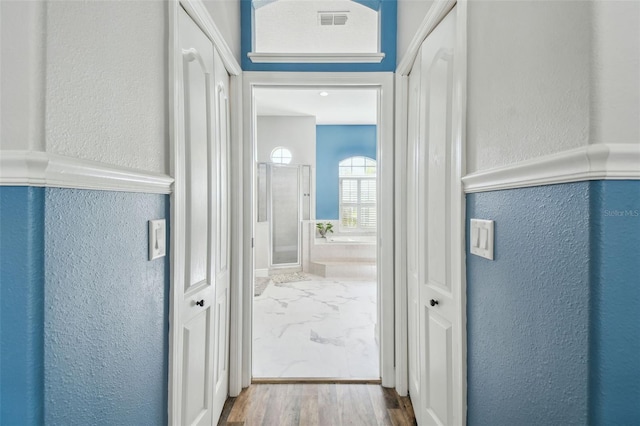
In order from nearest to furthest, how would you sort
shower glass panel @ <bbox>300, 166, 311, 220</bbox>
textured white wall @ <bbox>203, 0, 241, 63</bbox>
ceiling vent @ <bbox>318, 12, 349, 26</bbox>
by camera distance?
1. textured white wall @ <bbox>203, 0, 241, 63</bbox>
2. ceiling vent @ <bbox>318, 12, 349, 26</bbox>
3. shower glass panel @ <bbox>300, 166, 311, 220</bbox>

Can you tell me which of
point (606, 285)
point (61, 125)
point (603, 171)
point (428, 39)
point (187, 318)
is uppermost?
point (428, 39)

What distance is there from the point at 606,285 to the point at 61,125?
3.80 feet

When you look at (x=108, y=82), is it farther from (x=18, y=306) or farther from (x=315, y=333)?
(x=315, y=333)

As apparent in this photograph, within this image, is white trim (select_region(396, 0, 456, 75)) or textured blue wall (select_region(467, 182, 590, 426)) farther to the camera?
white trim (select_region(396, 0, 456, 75))

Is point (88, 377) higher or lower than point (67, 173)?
lower

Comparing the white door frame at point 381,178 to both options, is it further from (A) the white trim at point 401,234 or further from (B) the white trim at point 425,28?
(B) the white trim at point 425,28

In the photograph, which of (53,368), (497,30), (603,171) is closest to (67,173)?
(53,368)

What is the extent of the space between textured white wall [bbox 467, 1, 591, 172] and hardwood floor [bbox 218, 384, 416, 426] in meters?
1.52

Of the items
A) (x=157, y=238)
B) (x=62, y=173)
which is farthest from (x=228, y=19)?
(x=62, y=173)

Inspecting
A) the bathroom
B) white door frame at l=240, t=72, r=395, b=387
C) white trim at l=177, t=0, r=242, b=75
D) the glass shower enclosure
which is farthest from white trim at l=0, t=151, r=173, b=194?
the glass shower enclosure

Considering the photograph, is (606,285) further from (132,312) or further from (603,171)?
(132,312)

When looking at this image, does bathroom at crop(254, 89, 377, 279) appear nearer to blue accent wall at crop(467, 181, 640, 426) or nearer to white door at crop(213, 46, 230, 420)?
→ white door at crop(213, 46, 230, 420)

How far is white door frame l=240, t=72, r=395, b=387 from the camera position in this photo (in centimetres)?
214

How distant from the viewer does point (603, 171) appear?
0.62 m
